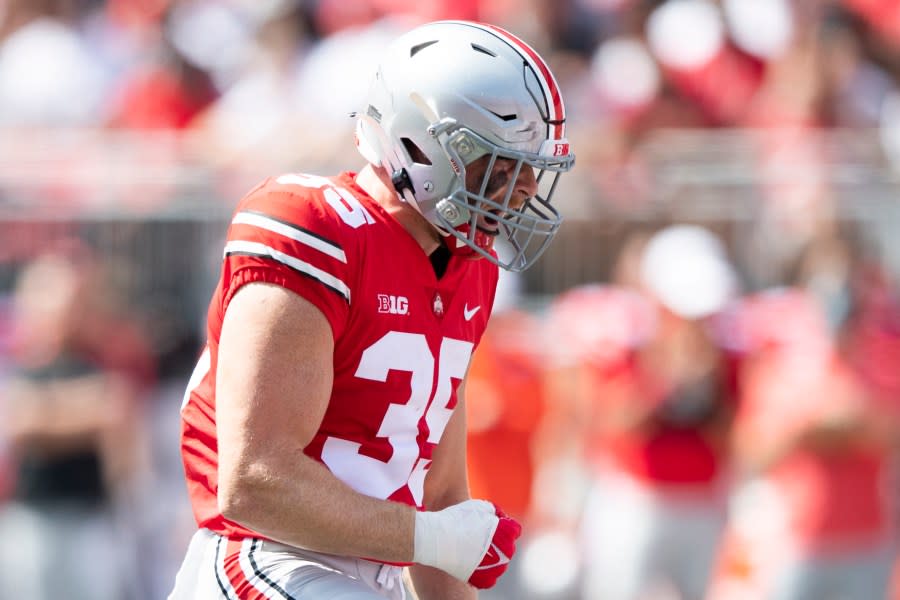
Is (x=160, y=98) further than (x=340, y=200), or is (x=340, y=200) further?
(x=160, y=98)

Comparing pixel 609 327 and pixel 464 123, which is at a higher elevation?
pixel 464 123

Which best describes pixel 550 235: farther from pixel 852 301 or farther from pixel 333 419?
pixel 852 301

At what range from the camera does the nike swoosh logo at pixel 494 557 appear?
3057mm

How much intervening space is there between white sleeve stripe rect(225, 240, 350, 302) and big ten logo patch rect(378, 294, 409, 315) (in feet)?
0.38

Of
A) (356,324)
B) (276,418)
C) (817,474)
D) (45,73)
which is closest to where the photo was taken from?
(276,418)

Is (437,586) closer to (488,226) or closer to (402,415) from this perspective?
(402,415)

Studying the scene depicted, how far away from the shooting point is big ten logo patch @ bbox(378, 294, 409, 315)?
3.00 meters

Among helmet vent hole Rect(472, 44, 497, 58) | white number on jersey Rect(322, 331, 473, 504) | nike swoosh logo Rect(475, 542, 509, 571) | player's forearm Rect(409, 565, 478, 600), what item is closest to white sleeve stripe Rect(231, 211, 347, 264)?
white number on jersey Rect(322, 331, 473, 504)

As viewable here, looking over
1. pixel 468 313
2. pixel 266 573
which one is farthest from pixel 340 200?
pixel 266 573

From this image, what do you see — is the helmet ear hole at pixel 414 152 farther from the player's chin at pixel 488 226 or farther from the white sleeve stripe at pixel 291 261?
the white sleeve stripe at pixel 291 261

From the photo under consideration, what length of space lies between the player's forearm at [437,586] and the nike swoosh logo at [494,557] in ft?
1.31

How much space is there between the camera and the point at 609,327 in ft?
23.1

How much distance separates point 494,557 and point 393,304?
1.86 feet

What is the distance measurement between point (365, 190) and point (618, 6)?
20.0ft
